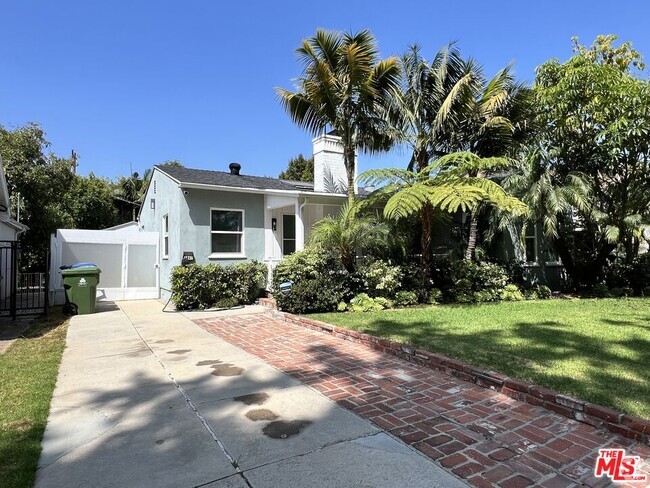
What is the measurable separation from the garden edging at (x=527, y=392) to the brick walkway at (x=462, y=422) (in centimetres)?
8

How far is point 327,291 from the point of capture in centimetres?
1015

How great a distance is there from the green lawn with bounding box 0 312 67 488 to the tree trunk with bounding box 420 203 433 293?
874 centimetres

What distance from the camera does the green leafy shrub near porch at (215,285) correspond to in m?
11.0

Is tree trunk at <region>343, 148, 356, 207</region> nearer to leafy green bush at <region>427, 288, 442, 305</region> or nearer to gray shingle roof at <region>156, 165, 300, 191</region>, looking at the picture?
gray shingle roof at <region>156, 165, 300, 191</region>

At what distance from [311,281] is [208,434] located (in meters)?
6.79

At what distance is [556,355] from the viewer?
18.2ft

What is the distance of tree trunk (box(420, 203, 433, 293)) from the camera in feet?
36.0

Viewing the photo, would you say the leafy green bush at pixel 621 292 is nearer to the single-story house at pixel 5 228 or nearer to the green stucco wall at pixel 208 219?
the green stucco wall at pixel 208 219

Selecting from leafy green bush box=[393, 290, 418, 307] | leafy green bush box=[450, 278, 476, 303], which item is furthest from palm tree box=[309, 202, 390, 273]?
leafy green bush box=[450, 278, 476, 303]

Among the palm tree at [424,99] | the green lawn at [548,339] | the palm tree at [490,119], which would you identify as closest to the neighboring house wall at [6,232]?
the green lawn at [548,339]

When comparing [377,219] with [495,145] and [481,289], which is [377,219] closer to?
[481,289]

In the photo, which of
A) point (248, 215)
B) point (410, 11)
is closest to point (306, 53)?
point (410, 11)

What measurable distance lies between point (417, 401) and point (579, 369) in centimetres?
223

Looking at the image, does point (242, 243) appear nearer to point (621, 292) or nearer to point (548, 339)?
point (548, 339)
